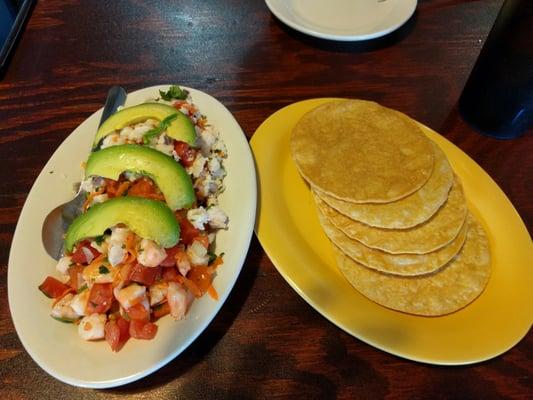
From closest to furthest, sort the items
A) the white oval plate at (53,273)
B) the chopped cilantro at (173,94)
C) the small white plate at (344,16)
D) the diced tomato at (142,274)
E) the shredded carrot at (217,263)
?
the white oval plate at (53,273), the diced tomato at (142,274), the shredded carrot at (217,263), the chopped cilantro at (173,94), the small white plate at (344,16)

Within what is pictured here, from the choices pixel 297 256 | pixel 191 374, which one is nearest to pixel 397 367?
pixel 297 256

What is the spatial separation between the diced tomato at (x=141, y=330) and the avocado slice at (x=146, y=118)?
66 centimetres

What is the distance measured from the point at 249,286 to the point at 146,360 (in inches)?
18.1

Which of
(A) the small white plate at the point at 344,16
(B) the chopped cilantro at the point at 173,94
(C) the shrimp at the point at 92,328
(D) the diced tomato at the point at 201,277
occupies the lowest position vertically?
(C) the shrimp at the point at 92,328

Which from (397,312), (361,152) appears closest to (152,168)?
(361,152)

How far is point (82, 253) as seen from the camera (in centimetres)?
130

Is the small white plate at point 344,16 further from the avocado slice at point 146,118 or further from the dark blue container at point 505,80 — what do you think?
the avocado slice at point 146,118

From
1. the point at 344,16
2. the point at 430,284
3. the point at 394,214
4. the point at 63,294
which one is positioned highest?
the point at 344,16

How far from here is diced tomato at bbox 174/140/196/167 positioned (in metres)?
1.51

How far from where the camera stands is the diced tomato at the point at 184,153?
4.94ft

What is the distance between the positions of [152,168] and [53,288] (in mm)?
495

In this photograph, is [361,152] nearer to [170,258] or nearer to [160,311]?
[170,258]

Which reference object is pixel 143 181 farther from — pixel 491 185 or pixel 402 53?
pixel 402 53

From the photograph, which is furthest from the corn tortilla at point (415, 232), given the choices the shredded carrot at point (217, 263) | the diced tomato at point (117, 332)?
the diced tomato at point (117, 332)
